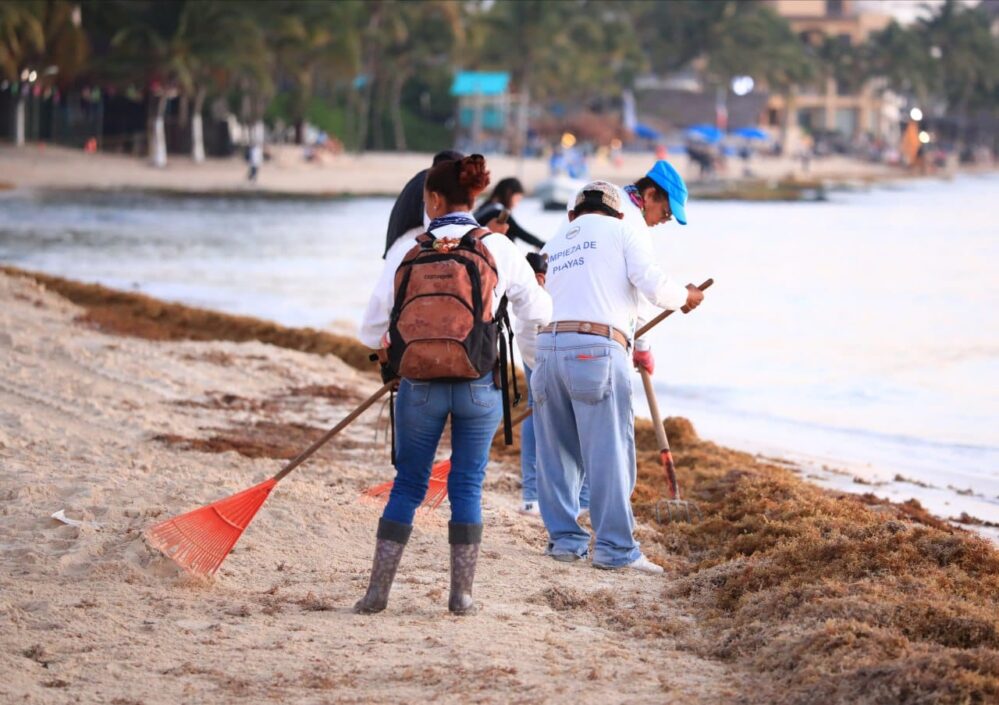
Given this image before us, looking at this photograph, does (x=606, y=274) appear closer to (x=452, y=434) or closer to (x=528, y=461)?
(x=452, y=434)

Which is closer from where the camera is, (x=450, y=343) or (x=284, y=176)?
(x=450, y=343)

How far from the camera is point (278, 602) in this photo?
223 inches

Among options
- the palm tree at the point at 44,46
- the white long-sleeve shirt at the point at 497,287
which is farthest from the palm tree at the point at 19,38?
the white long-sleeve shirt at the point at 497,287

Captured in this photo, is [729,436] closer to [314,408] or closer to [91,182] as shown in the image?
[314,408]

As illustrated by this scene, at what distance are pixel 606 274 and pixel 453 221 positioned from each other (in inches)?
43.5

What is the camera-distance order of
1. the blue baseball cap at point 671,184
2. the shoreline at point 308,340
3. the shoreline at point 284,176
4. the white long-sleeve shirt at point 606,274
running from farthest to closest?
the shoreline at point 284,176
the shoreline at point 308,340
the blue baseball cap at point 671,184
the white long-sleeve shirt at point 606,274

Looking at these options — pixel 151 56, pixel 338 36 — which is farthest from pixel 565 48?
pixel 151 56

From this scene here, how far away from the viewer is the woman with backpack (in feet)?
16.6

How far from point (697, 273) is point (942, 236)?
61.7ft

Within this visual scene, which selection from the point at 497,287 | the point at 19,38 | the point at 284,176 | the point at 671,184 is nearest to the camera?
the point at 497,287

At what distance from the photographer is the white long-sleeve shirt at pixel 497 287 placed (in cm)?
518

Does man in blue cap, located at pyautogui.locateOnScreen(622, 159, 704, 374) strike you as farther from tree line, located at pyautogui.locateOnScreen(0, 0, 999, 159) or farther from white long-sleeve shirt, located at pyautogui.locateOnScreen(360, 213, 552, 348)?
tree line, located at pyautogui.locateOnScreen(0, 0, 999, 159)

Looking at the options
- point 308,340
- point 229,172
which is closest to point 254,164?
point 229,172

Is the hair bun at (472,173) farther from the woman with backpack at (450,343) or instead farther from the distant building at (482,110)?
the distant building at (482,110)
